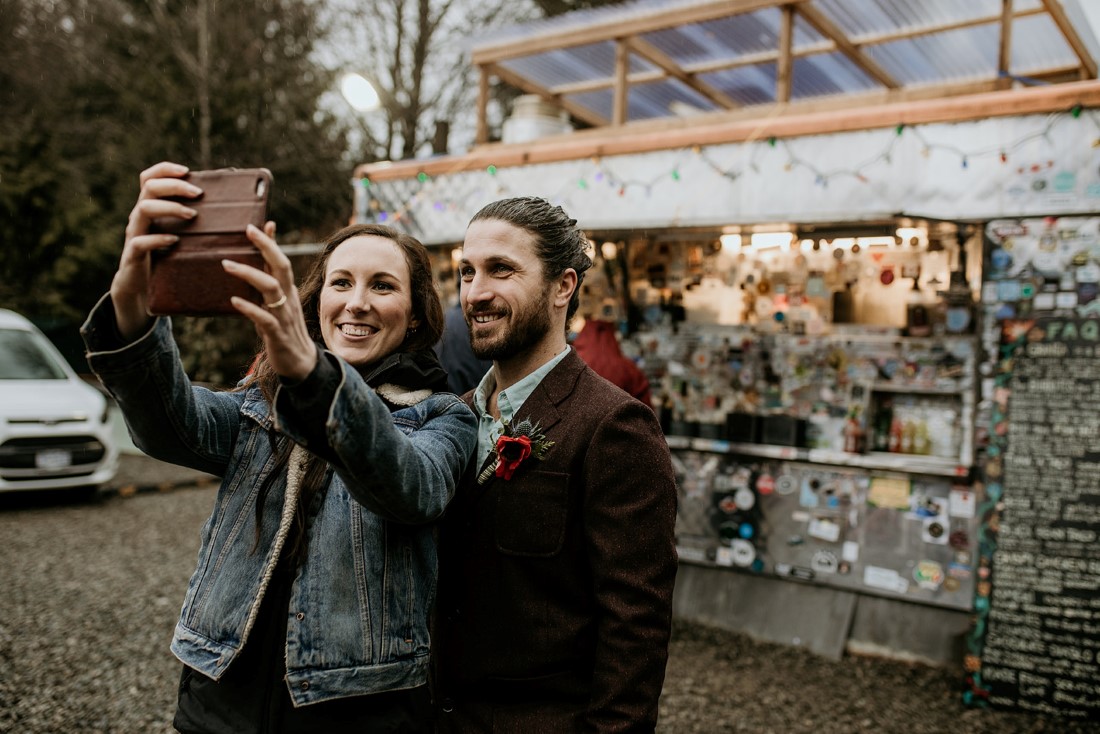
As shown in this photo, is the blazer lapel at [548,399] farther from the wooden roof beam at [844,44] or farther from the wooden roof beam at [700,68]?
the wooden roof beam at [700,68]

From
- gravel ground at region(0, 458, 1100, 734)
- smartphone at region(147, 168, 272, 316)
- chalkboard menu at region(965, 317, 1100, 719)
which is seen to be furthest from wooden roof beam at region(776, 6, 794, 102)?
smartphone at region(147, 168, 272, 316)

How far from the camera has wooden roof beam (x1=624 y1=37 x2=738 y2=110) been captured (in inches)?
273

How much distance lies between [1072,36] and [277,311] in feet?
23.0

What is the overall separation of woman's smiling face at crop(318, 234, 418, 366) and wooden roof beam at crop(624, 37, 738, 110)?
5.66 metres

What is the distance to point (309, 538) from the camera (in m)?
1.63

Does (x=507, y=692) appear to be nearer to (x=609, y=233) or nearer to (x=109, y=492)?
(x=609, y=233)

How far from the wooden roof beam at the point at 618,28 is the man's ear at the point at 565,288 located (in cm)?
480

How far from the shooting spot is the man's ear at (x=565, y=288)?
6.41 feet

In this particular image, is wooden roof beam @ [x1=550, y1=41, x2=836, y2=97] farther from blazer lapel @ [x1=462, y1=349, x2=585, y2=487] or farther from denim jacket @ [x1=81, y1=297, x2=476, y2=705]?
denim jacket @ [x1=81, y1=297, x2=476, y2=705]

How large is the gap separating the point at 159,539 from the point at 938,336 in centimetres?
679

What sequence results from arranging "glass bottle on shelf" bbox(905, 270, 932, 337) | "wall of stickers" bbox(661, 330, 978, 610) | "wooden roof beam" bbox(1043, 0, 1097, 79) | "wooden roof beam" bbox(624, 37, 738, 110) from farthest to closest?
"wooden roof beam" bbox(624, 37, 738, 110) → "wooden roof beam" bbox(1043, 0, 1097, 79) → "glass bottle on shelf" bbox(905, 270, 932, 337) → "wall of stickers" bbox(661, 330, 978, 610)

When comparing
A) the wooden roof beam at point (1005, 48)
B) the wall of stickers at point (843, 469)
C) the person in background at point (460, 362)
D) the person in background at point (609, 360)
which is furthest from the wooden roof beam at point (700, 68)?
the person in background at point (460, 362)

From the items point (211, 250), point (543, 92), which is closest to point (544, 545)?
point (211, 250)

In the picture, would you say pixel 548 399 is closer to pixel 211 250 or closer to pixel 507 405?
pixel 507 405
